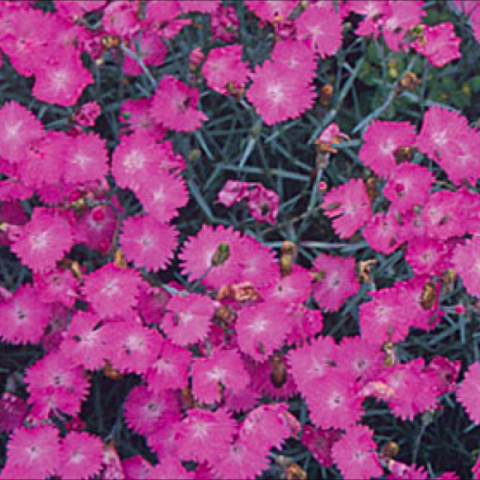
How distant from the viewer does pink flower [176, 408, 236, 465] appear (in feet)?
4.41

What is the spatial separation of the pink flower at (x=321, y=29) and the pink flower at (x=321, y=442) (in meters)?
0.76

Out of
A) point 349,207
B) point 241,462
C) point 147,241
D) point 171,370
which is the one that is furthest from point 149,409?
point 349,207

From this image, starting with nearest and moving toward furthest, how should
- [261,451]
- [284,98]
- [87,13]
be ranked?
[261,451] < [284,98] < [87,13]

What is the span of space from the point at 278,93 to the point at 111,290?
1.72 ft

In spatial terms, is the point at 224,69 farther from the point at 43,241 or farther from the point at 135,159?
the point at 43,241

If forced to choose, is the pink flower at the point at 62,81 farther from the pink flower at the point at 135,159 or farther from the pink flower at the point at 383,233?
the pink flower at the point at 383,233

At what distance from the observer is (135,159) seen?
1.50m

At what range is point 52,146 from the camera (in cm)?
146

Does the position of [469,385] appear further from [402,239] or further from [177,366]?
[177,366]

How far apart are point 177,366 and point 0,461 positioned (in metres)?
0.45

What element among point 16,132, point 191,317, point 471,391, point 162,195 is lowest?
point 471,391

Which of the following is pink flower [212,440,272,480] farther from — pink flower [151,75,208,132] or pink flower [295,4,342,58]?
pink flower [295,4,342,58]

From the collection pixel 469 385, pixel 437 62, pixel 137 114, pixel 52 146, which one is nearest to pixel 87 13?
pixel 137 114

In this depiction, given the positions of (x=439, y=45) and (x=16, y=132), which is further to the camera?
(x=439, y=45)
